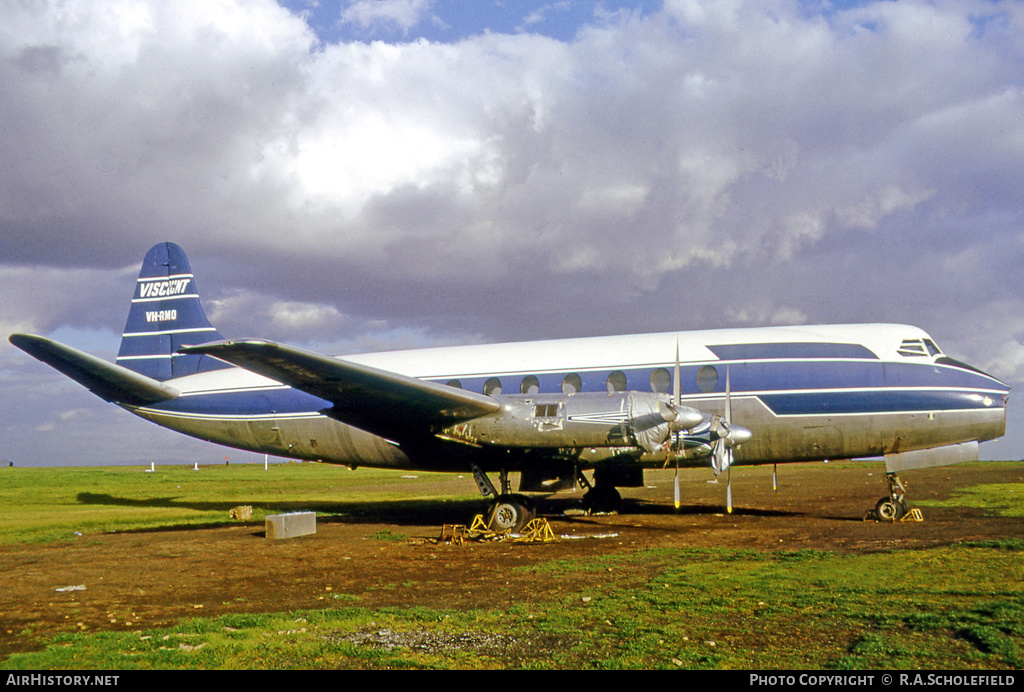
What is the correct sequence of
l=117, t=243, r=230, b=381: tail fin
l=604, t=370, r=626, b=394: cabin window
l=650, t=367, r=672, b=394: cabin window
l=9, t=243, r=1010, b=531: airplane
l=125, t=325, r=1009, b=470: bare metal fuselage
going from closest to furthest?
l=9, t=243, r=1010, b=531: airplane
l=125, t=325, r=1009, b=470: bare metal fuselage
l=650, t=367, r=672, b=394: cabin window
l=604, t=370, r=626, b=394: cabin window
l=117, t=243, r=230, b=381: tail fin

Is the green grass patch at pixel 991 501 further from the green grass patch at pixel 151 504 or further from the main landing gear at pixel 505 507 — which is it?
the green grass patch at pixel 151 504

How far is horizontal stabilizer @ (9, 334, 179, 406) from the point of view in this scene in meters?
15.4

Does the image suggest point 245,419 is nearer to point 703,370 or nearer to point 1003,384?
point 703,370

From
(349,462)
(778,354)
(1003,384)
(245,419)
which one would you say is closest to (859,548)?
(778,354)

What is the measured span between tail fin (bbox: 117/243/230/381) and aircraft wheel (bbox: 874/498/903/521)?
1851 cm

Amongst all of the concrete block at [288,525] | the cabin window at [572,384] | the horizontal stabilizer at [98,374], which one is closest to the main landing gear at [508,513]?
the cabin window at [572,384]

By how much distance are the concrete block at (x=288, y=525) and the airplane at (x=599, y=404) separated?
2431 millimetres

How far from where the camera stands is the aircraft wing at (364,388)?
44.0 feet

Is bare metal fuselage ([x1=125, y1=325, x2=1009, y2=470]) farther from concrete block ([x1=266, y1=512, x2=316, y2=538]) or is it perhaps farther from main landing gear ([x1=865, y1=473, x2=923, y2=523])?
concrete block ([x1=266, y1=512, x2=316, y2=538])

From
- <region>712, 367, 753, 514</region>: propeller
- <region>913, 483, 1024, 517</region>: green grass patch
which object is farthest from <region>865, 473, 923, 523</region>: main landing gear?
<region>712, 367, 753, 514</region>: propeller

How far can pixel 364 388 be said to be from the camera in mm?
14695

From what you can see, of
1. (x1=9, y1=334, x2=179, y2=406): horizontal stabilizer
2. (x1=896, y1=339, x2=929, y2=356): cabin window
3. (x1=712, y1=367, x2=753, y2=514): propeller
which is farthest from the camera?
(x1=896, y1=339, x2=929, y2=356): cabin window

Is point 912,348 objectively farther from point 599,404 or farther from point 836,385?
point 599,404

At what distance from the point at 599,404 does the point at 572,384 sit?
3.08m
